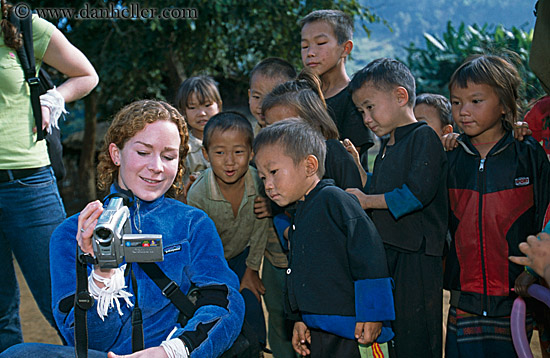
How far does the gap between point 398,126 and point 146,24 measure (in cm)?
649

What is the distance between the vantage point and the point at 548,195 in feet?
8.24

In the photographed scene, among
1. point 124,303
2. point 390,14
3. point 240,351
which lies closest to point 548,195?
point 240,351

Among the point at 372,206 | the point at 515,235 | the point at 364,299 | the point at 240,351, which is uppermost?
the point at 372,206

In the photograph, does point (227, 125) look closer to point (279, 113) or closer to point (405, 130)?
point (279, 113)

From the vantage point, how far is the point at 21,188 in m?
2.65

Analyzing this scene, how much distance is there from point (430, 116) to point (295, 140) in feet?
5.45

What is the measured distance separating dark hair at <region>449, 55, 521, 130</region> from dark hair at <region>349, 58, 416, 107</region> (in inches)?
10.5

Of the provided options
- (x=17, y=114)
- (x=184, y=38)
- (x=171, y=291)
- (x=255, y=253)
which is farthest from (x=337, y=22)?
(x=184, y=38)

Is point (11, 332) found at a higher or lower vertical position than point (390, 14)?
lower

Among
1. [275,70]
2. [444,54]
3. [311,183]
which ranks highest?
[444,54]

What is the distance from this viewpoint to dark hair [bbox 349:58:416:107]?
8.67ft

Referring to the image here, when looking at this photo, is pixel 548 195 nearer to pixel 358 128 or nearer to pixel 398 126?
pixel 398 126

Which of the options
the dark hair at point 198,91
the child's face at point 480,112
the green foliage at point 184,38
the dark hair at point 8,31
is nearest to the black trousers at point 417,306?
the child's face at point 480,112

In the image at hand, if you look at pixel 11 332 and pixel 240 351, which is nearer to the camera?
pixel 240 351
